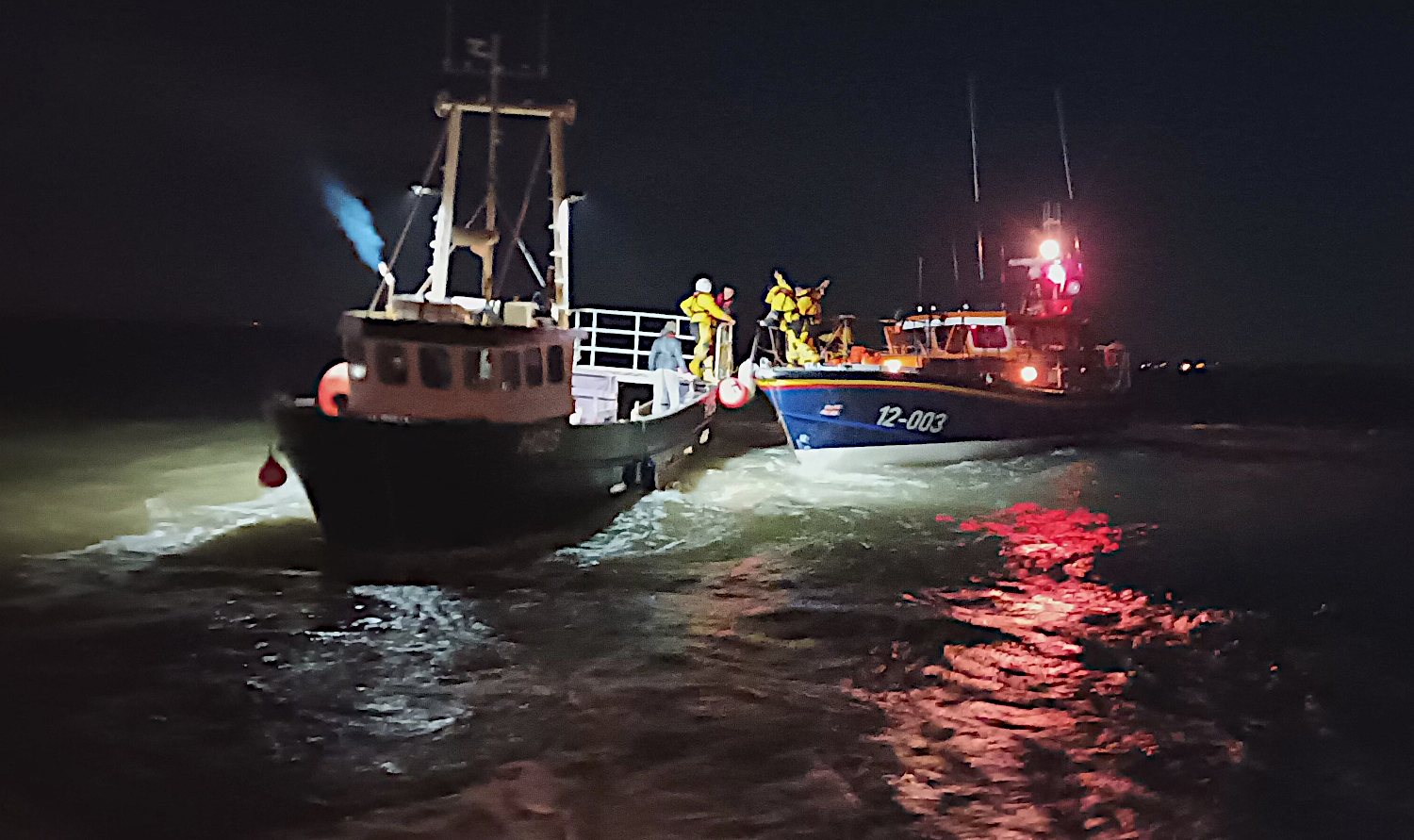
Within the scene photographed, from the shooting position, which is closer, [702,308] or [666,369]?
[666,369]

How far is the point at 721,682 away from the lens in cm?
722

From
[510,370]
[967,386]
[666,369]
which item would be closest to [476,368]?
[510,370]

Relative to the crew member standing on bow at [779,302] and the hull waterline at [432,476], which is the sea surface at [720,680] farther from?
the crew member standing on bow at [779,302]

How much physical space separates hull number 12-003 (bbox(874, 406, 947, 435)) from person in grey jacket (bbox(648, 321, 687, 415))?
166 inches

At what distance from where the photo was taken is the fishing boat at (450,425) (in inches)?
382

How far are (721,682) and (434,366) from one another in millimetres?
5087

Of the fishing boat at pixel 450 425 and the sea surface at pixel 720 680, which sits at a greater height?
the fishing boat at pixel 450 425

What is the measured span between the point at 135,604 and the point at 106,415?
23291 millimetres

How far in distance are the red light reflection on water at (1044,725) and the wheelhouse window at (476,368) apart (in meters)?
5.10

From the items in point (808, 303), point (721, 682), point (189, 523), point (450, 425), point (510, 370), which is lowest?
point (721, 682)

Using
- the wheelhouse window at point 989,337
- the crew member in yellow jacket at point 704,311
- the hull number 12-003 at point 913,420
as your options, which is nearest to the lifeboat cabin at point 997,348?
the wheelhouse window at point 989,337

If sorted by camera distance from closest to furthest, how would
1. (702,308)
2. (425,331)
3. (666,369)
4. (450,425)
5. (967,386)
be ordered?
(450,425), (425,331), (666,369), (702,308), (967,386)

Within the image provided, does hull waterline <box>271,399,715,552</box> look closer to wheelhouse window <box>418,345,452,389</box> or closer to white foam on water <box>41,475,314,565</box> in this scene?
wheelhouse window <box>418,345,452,389</box>

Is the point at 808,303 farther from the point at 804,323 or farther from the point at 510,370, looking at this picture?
the point at 510,370
